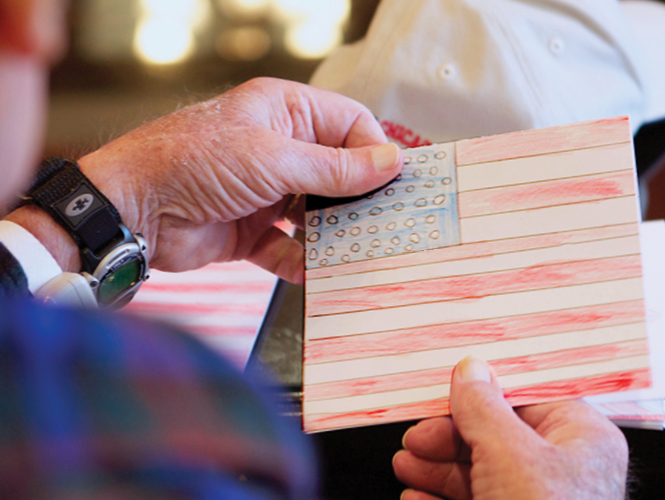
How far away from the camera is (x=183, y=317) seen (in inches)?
34.5

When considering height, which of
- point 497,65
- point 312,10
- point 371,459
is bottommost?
point 371,459

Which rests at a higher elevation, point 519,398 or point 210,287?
point 210,287

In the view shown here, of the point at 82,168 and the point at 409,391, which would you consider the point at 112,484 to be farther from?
the point at 82,168

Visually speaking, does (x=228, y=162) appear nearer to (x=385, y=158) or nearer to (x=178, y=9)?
(x=385, y=158)

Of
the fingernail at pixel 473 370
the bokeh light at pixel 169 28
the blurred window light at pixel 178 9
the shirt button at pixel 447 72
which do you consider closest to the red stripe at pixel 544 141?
the fingernail at pixel 473 370

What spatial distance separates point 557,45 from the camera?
950 mm

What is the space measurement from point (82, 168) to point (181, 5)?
86 cm

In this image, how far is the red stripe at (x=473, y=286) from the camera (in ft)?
1.87

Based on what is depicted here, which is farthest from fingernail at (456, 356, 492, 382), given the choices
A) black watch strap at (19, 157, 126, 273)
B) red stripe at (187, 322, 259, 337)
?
black watch strap at (19, 157, 126, 273)

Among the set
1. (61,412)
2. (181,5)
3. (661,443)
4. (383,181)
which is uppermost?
(181,5)

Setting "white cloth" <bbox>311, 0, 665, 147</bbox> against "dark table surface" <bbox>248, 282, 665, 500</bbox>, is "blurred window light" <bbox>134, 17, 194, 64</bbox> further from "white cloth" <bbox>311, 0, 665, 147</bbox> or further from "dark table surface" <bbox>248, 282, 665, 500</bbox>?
"dark table surface" <bbox>248, 282, 665, 500</bbox>

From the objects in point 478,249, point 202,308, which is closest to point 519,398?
point 478,249

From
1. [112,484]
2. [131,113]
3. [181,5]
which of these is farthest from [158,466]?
[181,5]

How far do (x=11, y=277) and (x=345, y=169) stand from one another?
427 millimetres
